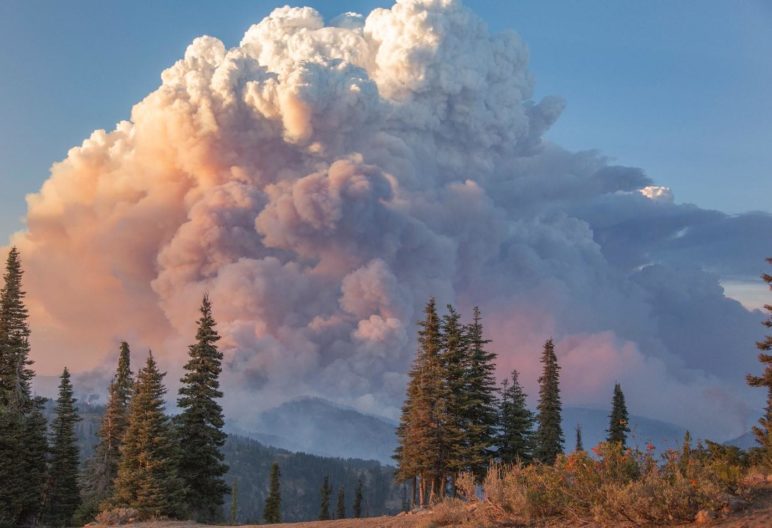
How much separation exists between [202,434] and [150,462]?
26.2 feet

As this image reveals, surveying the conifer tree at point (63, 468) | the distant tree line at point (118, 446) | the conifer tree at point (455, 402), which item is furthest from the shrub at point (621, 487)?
the conifer tree at point (63, 468)

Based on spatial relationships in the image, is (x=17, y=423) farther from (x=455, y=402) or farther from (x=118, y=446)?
(x=455, y=402)

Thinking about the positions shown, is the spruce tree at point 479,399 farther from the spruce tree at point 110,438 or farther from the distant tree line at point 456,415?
the spruce tree at point 110,438

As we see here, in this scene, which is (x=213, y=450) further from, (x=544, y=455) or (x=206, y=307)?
(x=544, y=455)

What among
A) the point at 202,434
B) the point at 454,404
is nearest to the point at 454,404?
the point at 454,404

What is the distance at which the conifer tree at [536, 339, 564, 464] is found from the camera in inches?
2431

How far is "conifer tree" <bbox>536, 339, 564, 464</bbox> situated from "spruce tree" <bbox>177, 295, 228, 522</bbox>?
33.2 m

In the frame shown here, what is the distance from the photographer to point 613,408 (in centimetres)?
7019

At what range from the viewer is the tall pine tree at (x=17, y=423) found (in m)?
41.1

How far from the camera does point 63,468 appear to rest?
52.6m

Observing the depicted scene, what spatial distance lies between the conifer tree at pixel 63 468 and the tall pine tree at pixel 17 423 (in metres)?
3.24

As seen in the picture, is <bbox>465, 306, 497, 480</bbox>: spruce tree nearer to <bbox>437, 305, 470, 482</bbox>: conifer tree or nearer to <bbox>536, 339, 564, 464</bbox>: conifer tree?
<bbox>437, 305, 470, 482</bbox>: conifer tree

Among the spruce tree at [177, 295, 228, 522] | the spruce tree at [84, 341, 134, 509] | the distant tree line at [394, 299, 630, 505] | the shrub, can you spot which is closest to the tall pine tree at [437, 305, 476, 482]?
the distant tree line at [394, 299, 630, 505]

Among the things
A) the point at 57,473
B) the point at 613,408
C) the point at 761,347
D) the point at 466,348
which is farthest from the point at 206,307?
the point at 613,408
